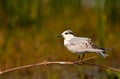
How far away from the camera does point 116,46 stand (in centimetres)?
701

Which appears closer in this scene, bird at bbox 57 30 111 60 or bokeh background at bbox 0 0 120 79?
bird at bbox 57 30 111 60

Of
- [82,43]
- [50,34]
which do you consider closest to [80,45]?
[82,43]

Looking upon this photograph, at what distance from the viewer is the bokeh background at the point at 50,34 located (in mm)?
5785

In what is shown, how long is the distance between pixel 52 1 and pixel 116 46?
3.21ft

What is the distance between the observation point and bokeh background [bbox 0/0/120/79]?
5.79 meters

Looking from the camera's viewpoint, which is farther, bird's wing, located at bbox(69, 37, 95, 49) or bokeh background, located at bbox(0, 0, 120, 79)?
bokeh background, located at bbox(0, 0, 120, 79)

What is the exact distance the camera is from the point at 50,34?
7543 mm

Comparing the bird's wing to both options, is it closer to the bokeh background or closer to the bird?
the bird

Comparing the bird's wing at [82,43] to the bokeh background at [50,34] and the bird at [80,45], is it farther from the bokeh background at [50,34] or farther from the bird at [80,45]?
the bokeh background at [50,34]

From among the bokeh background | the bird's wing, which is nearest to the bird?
the bird's wing

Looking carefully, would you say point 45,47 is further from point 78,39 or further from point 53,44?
point 78,39

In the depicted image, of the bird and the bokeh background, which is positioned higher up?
the bokeh background

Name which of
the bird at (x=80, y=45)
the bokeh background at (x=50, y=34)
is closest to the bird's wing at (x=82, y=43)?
the bird at (x=80, y=45)

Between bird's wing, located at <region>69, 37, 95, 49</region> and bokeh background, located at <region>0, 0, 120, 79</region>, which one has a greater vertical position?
bokeh background, located at <region>0, 0, 120, 79</region>
